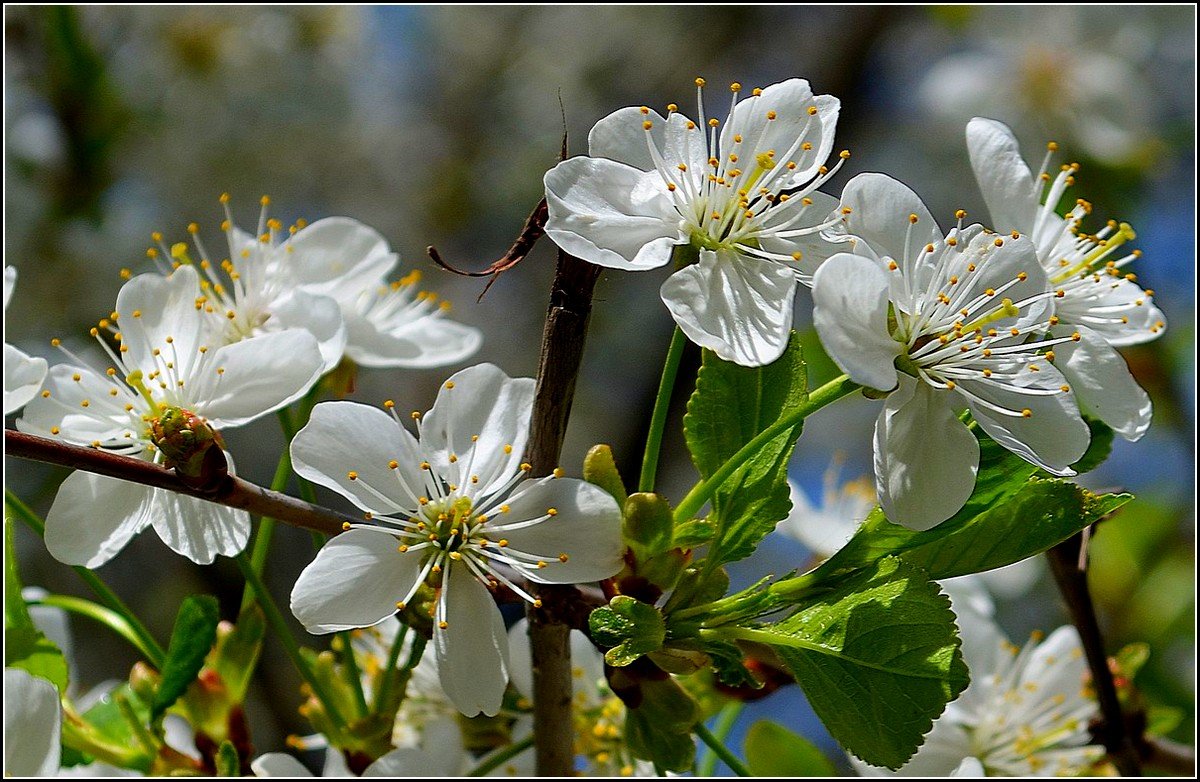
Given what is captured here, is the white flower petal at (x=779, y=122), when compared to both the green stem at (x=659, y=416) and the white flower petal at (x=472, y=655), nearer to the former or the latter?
the green stem at (x=659, y=416)

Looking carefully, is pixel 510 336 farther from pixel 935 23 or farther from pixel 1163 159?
pixel 1163 159

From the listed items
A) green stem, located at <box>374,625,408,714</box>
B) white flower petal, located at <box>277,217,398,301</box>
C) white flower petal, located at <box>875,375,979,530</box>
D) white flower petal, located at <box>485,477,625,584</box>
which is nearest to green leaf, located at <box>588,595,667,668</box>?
white flower petal, located at <box>485,477,625,584</box>

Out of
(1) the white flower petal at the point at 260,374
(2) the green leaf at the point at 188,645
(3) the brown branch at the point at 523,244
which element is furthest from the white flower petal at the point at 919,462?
(2) the green leaf at the point at 188,645

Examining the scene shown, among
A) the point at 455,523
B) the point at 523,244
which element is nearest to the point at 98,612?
the point at 455,523

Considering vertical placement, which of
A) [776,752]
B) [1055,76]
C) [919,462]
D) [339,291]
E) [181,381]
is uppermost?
[1055,76]

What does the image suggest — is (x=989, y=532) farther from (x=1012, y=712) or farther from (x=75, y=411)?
(x=75, y=411)
